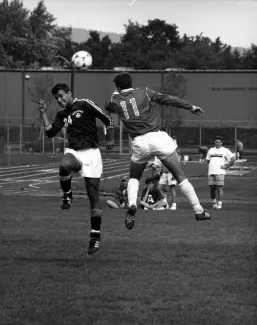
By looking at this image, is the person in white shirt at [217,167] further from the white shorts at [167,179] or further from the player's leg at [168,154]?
the player's leg at [168,154]

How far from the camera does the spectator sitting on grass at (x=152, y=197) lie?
80.8ft

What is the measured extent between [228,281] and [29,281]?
2283 mm

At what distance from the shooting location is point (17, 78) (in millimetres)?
76938

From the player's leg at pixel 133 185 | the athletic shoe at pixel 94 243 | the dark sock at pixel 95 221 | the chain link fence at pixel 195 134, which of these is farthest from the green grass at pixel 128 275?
the chain link fence at pixel 195 134

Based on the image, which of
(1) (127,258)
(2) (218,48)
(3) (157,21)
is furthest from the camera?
(2) (218,48)

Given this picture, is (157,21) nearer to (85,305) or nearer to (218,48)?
(218,48)

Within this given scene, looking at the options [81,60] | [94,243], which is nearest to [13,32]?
[81,60]

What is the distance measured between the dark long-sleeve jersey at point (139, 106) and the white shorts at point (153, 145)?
90mm

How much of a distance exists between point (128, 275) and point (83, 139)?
2.64 m

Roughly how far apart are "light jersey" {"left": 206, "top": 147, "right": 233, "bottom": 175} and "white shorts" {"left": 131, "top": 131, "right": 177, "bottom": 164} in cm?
1411

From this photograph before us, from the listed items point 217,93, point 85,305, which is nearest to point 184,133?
point 217,93

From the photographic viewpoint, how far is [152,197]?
2509 cm

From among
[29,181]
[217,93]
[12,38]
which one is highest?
[12,38]

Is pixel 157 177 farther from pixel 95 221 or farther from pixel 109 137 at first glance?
pixel 95 221
